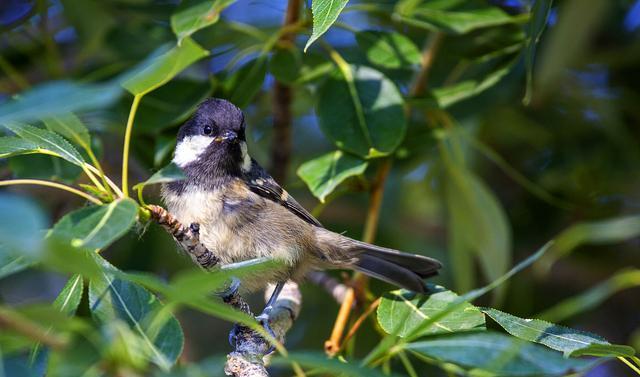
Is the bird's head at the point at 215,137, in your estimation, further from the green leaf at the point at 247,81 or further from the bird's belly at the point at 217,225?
the bird's belly at the point at 217,225

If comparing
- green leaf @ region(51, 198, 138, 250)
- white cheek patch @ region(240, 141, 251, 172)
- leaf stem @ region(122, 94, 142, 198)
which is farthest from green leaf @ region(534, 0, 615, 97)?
green leaf @ region(51, 198, 138, 250)

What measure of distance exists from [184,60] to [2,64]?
1.91 m

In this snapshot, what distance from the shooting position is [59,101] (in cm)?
170

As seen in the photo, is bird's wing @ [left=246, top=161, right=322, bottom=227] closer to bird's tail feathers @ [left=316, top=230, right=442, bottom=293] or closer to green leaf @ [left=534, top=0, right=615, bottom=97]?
bird's tail feathers @ [left=316, top=230, right=442, bottom=293]

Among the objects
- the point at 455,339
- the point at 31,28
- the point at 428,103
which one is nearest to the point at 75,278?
the point at 455,339

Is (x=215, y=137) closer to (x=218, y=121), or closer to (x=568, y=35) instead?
(x=218, y=121)

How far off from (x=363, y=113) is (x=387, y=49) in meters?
0.37

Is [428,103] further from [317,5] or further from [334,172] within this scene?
[317,5]

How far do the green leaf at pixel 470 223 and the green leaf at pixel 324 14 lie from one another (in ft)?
5.65

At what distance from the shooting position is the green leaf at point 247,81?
3.73 meters

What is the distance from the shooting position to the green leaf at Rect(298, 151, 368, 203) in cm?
334

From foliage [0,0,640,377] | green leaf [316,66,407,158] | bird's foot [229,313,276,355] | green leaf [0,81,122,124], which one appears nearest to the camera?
green leaf [0,81,122,124]

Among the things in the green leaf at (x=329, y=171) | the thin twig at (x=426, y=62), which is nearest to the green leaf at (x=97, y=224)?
the green leaf at (x=329, y=171)

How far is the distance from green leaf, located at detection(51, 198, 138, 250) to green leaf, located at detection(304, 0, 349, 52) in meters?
0.89
